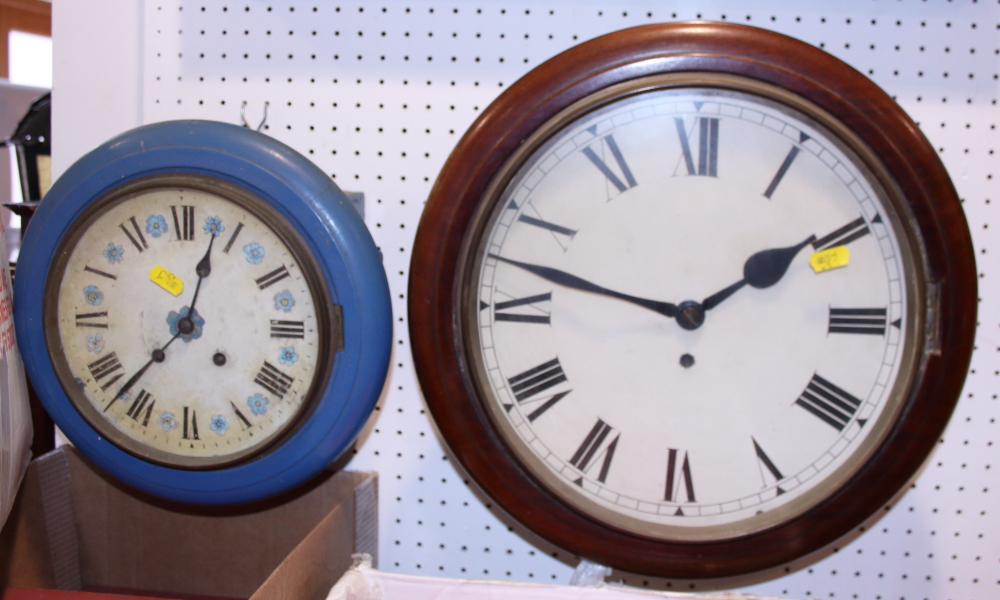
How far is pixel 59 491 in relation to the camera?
0.99 m

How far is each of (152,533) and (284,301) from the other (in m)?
0.53

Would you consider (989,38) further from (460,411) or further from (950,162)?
(460,411)

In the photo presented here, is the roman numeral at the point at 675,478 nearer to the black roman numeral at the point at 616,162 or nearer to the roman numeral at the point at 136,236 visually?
the black roman numeral at the point at 616,162

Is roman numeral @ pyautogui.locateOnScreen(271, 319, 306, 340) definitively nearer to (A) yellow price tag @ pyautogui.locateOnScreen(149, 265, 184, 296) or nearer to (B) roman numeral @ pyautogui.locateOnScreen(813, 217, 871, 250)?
(A) yellow price tag @ pyautogui.locateOnScreen(149, 265, 184, 296)

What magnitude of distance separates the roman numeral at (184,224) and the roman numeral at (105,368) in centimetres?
19

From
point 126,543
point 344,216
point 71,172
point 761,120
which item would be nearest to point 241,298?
point 344,216

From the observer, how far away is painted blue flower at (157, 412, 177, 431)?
2.69 ft

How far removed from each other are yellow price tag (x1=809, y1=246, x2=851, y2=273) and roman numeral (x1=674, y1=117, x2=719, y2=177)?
160mm

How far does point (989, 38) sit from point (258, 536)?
1.33 metres

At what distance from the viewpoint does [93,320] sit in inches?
32.4

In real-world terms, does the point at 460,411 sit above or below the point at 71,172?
below

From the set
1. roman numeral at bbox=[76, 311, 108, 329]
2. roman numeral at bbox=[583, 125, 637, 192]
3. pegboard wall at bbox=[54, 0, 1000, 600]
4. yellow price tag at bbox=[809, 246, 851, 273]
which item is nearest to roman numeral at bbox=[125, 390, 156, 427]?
roman numeral at bbox=[76, 311, 108, 329]

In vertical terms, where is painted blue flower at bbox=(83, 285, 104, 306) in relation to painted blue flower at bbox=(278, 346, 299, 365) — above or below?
above

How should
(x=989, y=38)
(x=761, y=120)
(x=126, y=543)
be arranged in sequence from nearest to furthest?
(x=761, y=120) < (x=989, y=38) < (x=126, y=543)
